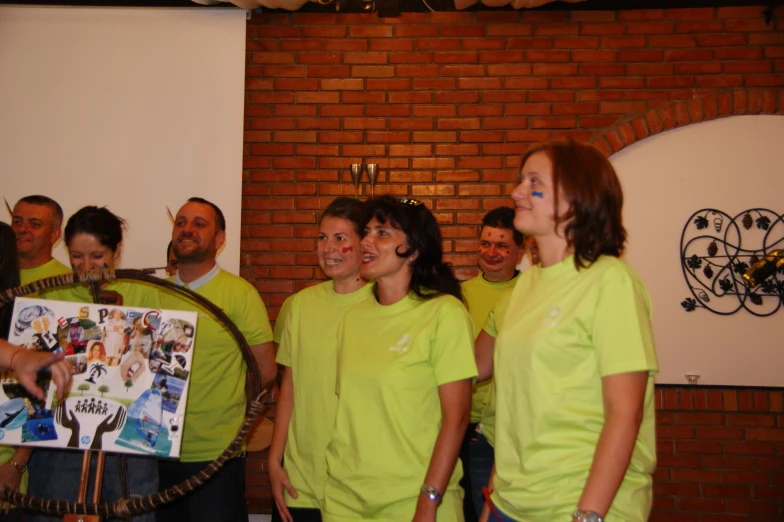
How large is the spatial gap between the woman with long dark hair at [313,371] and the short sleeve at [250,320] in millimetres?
349

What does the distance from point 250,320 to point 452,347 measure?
3.97ft

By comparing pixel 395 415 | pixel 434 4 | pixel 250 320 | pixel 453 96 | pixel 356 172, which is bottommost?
pixel 395 415

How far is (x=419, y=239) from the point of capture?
237cm

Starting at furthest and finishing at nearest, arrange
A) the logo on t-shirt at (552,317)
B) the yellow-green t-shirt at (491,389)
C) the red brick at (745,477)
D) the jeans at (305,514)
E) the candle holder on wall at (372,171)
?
the candle holder on wall at (372,171)
the red brick at (745,477)
the jeans at (305,514)
the yellow-green t-shirt at (491,389)
the logo on t-shirt at (552,317)

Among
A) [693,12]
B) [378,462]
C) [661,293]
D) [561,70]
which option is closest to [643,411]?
[378,462]

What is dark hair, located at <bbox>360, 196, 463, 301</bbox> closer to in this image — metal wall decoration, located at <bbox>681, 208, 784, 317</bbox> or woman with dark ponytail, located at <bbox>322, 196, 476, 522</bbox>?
woman with dark ponytail, located at <bbox>322, 196, 476, 522</bbox>

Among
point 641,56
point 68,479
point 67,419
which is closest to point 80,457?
point 68,479

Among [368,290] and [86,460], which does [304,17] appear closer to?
[368,290]

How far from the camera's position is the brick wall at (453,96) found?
14.9 feet

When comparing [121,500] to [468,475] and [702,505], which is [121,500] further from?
[702,505]

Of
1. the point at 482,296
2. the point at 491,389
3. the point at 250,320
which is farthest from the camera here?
the point at 482,296

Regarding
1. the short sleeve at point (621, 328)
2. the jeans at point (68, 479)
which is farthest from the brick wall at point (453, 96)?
the short sleeve at point (621, 328)

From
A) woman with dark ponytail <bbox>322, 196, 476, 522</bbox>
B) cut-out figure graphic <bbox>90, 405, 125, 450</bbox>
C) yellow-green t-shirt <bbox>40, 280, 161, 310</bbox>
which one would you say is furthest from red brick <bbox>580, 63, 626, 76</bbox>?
cut-out figure graphic <bbox>90, 405, 125, 450</bbox>

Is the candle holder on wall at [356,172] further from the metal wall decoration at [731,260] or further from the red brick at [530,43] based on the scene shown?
the metal wall decoration at [731,260]
